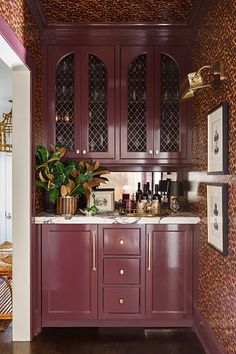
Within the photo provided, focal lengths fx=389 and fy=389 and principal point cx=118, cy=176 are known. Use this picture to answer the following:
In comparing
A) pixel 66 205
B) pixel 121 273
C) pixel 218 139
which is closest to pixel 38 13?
pixel 66 205

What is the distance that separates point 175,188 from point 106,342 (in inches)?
58.9

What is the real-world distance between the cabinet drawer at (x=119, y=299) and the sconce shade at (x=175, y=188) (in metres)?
0.96

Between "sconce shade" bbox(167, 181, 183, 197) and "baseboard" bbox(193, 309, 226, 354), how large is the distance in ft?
3.49

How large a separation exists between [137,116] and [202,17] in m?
1.01

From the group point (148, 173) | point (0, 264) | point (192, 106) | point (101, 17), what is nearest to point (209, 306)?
point (148, 173)

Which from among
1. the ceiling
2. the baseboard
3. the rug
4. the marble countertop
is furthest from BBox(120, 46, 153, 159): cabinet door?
the rug

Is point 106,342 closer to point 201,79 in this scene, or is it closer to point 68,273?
point 68,273

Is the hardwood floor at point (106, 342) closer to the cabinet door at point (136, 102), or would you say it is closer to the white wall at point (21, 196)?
the white wall at point (21, 196)

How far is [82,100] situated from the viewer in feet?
11.9

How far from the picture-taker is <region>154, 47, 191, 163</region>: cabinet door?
11.9 ft

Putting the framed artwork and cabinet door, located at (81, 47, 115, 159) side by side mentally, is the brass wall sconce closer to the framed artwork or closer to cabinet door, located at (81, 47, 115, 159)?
the framed artwork

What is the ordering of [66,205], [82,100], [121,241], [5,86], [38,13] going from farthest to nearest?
[5,86], [82,100], [66,205], [121,241], [38,13]

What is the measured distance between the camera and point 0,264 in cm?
398

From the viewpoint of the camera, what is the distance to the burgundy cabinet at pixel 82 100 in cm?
361
